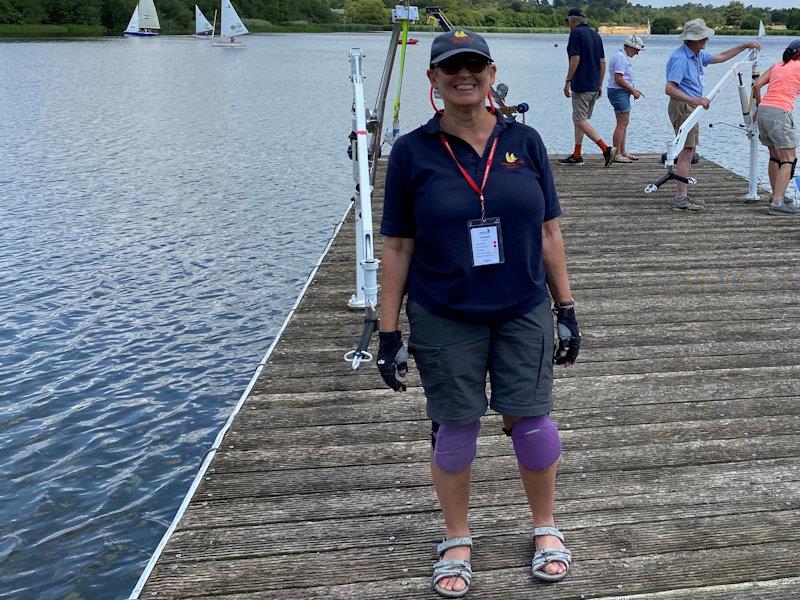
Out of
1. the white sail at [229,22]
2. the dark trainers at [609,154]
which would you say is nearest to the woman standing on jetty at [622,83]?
the dark trainers at [609,154]

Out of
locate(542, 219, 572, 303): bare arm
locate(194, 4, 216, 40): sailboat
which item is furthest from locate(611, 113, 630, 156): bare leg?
locate(194, 4, 216, 40): sailboat

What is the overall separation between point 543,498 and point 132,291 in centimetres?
803

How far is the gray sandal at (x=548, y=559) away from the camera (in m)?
3.23

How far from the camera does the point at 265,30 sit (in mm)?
125812

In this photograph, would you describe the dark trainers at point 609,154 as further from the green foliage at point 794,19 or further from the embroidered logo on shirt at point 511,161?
the green foliage at point 794,19

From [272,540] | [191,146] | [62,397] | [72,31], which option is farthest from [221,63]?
[272,540]

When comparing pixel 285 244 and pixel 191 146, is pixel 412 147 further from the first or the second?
pixel 191 146

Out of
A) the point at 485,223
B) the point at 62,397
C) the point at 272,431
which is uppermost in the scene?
the point at 485,223

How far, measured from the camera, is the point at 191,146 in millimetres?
22906

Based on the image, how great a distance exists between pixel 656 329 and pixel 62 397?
4869mm

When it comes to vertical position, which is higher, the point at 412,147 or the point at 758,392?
the point at 412,147

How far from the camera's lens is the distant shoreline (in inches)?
3568

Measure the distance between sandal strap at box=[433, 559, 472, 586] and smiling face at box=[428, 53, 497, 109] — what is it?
5.32 ft

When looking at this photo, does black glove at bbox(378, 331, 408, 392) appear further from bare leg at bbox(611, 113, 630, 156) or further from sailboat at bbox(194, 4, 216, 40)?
sailboat at bbox(194, 4, 216, 40)
